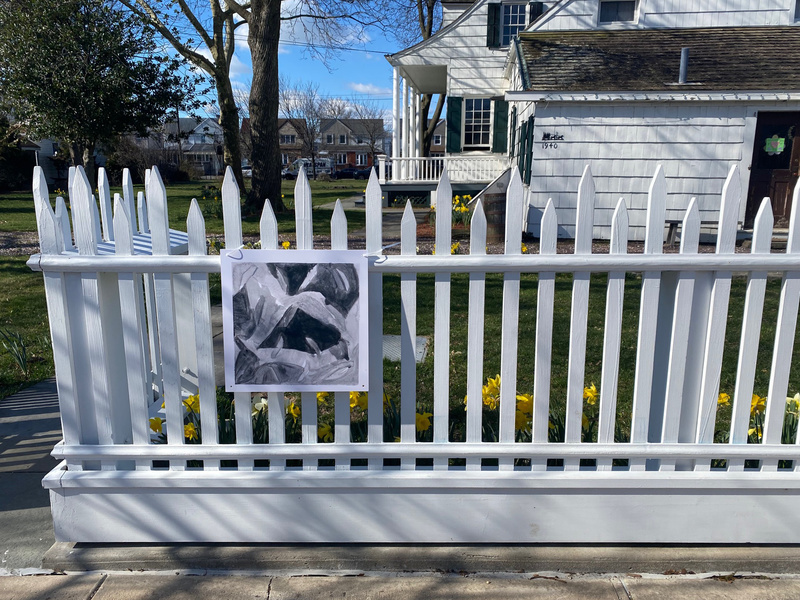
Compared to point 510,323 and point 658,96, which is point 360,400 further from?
point 658,96

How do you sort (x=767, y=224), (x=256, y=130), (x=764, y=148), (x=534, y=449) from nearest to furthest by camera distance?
1. (x=767, y=224)
2. (x=534, y=449)
3. (x=764, y=148)
4. (x=256, y=130)

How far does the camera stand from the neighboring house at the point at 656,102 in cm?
1168

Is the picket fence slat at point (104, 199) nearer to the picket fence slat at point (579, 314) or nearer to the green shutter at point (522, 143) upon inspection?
the picket fence slat at point (579, 314)

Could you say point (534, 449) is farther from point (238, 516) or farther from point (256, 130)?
point (256, 130)

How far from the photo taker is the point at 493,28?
1744 cm

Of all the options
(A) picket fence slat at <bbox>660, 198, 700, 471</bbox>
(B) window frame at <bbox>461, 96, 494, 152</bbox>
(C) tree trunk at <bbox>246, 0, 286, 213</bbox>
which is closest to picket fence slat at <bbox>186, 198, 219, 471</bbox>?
(A) picket fence slat at <bbox>660, 198, 700, 471</bbox>

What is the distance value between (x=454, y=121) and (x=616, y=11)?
502 centimetres

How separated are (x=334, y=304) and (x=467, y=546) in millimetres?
1191

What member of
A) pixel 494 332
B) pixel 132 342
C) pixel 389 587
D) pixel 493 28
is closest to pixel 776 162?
pixel 493 28

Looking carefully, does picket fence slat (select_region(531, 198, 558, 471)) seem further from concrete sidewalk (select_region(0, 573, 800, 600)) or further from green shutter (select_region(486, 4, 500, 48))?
green shutter (select_region(486, 4, 500, 48))

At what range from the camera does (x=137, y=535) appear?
107 inches

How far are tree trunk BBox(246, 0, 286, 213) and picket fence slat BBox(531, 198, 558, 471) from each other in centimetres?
1326

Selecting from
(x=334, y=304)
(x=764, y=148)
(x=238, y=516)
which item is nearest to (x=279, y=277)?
(x=334, y=304)

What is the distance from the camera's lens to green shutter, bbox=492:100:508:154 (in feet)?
55.2
